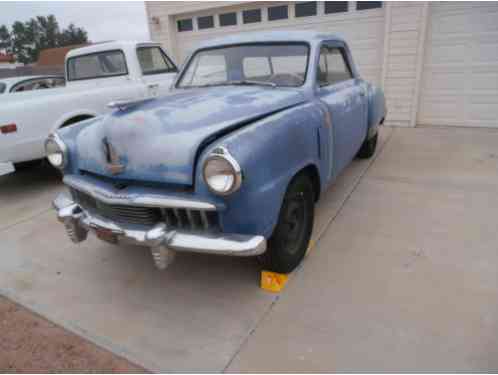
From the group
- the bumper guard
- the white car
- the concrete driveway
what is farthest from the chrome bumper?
the white car

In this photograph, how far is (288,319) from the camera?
215 centimetres

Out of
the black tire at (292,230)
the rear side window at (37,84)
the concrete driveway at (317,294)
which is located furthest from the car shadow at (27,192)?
the black tire at (292,230)

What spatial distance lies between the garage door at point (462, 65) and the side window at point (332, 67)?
3.61m

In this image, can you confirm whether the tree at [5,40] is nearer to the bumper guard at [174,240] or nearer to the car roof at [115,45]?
the car roof at [115,45]

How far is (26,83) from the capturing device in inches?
258

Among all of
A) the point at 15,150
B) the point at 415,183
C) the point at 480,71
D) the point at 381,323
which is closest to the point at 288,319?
the point at 381,323

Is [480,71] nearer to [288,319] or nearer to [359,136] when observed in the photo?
[359,136]

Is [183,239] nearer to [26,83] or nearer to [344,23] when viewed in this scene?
[26,83]

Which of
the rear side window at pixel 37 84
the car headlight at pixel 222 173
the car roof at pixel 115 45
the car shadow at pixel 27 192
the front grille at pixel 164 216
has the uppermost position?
the car roof at pixel 115 45

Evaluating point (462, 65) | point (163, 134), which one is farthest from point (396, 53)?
point (163, 134)

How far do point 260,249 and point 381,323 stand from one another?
873 millimetres

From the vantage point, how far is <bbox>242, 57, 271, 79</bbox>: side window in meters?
3.19

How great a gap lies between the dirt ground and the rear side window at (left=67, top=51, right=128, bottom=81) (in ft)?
14.0

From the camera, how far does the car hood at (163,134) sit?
1.95 meters
